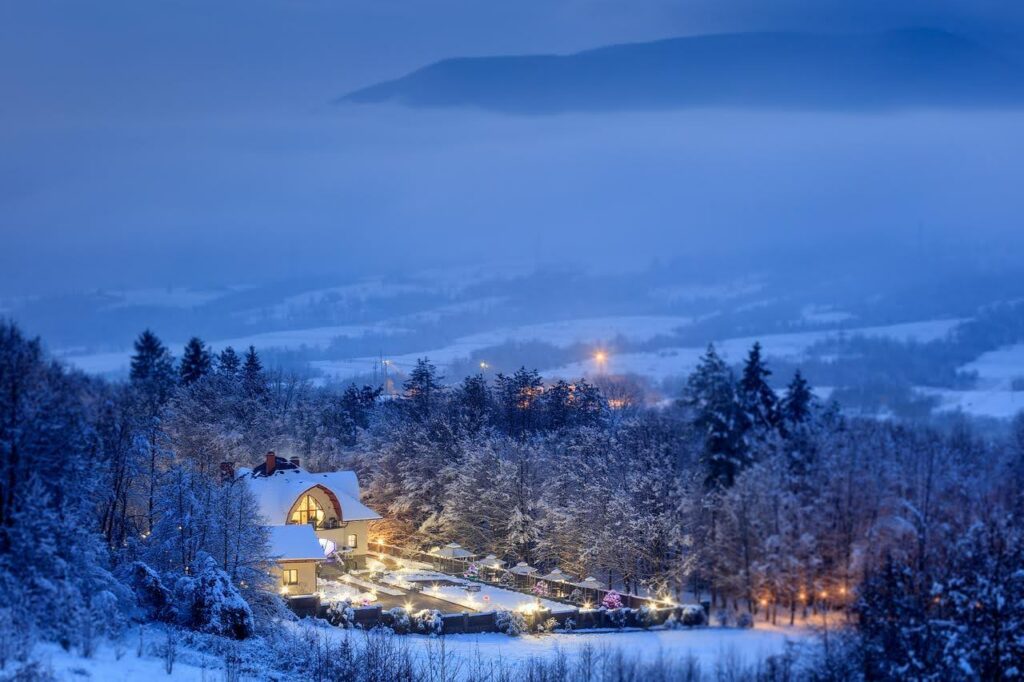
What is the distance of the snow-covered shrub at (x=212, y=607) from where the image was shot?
25.6m

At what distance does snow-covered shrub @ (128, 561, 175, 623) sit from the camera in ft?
84.9

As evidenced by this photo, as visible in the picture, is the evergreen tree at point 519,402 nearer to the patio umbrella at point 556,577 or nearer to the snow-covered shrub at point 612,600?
the patio umbrella at point 556,577

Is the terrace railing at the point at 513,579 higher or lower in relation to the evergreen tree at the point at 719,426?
lower

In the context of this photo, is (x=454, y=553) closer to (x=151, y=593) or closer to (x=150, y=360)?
(x=151, y=593)

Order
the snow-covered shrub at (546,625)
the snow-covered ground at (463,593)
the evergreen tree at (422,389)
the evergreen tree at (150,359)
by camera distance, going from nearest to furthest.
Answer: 1. the snow-covered shrub at (546,625)
2. the snow-covered ground at (463,593)
3. the evergreen tree at (422,389)
4. the evergreen tree at (150,359)

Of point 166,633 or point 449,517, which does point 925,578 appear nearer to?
point 166,633

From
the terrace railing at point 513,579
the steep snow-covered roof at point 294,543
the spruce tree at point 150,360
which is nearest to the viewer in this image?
the terrace railing at point 513,579

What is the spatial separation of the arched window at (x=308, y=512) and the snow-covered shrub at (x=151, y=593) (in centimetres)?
2583

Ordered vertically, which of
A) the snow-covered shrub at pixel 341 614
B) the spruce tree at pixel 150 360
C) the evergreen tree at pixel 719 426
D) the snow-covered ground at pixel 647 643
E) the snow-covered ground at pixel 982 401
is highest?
the spruce tree at pixel 150 360

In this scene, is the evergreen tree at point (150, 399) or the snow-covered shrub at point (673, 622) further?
the snow-covered shrub at point (673, 622)

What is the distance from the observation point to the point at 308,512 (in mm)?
52594

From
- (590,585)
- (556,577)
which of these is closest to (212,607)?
(590,585)

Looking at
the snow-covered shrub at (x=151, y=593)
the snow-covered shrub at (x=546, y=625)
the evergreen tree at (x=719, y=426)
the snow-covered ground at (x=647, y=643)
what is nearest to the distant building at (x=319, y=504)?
the snow-covered shrub at (x=546, y=625)

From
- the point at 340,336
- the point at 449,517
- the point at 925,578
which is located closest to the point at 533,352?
the point at 340,336
